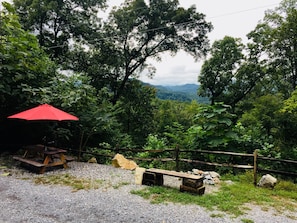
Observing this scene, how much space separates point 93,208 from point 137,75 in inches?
528

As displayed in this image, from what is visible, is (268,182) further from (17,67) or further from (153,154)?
(17,67)

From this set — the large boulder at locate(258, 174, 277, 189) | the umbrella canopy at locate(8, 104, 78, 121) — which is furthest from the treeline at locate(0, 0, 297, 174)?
the large boulder at locate(258, 174, 277, 189)

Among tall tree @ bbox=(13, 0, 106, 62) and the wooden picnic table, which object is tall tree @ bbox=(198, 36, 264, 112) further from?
the wooden picnic table

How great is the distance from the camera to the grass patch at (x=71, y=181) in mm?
5402

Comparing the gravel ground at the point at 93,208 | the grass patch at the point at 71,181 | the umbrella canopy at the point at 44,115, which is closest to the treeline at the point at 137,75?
the umbrella canopy at the point at 44,115

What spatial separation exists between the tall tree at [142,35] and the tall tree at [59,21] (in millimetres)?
1271

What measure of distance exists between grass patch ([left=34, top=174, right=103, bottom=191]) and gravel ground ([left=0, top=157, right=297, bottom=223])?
195 millimetres

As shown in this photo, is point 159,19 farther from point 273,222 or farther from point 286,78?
point 273,222

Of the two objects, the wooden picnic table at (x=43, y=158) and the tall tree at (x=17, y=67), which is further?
the tall tree at (x=17, y=67)

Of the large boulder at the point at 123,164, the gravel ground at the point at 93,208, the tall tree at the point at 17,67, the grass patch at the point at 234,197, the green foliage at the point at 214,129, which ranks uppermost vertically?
the tall tree at the point at 17,67

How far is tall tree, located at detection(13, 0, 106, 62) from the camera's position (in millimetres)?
13546

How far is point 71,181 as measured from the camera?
18.9ft

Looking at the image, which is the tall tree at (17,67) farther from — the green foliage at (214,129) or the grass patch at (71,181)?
the green foliage at (214,129)

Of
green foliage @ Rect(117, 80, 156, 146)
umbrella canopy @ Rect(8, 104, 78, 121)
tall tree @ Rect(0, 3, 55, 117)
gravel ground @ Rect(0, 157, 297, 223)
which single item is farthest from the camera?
green foliage @ Rect(117, 80, 156, 146)
